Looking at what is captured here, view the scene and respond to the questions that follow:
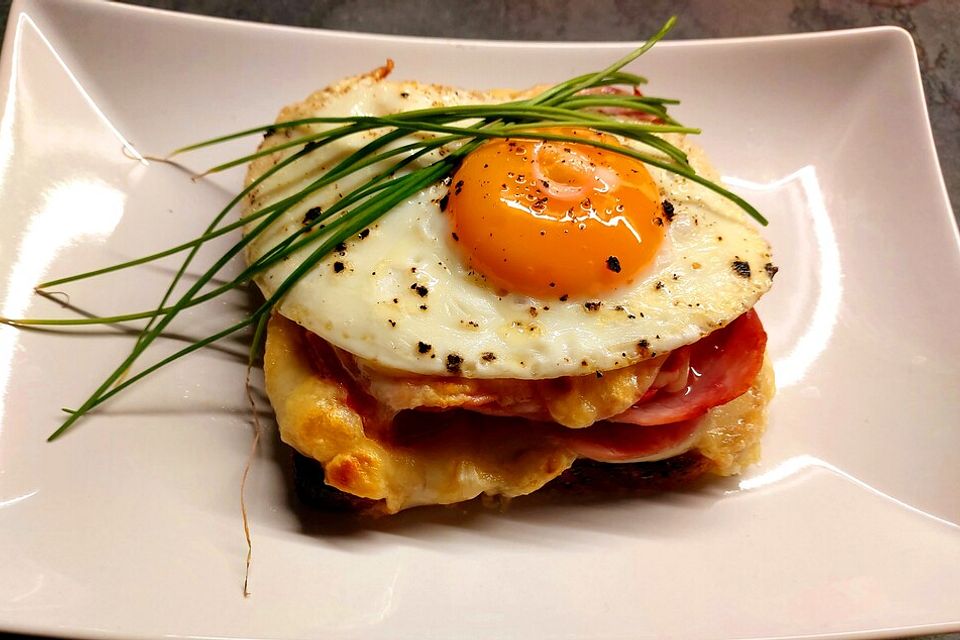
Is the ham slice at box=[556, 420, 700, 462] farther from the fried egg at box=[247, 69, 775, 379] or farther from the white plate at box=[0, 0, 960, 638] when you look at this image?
the fried egg at box=[247, 69, 775, 379]

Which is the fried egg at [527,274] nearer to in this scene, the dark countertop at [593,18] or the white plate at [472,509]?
the white plate at [472,509]

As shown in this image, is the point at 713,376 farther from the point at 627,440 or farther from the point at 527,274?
the point at 527,274

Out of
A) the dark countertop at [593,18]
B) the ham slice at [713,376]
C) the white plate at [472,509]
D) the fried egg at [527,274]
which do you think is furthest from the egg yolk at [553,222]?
the dark countertop at [593,18]

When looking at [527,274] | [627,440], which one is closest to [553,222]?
[527,274]

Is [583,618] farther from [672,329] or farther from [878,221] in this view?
[878,221]

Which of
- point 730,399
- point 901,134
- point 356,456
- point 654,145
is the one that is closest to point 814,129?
point 901,134
